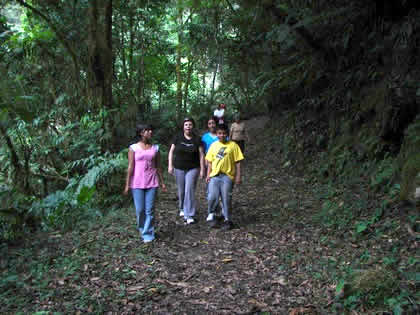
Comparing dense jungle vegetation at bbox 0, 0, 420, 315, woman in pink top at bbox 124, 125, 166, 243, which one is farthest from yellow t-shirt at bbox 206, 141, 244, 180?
dense jungle vegetation at bbox 0, 0, 420, 315

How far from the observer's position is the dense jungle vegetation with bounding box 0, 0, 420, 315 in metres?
4.42

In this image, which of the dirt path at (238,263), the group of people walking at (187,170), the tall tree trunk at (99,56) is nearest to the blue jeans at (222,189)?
the group of people walking at (187,170)

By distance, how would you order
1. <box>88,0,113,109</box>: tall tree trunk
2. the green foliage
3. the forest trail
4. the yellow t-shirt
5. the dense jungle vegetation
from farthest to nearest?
<box>88,0,113,109</box>: tall tree trunk
the green foliage
the yellow t-shirt
the dense jungle vegetation
the forest trail

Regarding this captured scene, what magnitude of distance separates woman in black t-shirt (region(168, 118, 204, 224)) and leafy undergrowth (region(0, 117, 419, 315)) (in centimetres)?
60

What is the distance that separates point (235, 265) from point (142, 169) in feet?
6.83

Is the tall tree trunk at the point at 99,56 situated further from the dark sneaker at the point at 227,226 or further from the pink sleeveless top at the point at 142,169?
the dark sneaker at the point at 227,226

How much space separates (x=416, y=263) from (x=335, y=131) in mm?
5894

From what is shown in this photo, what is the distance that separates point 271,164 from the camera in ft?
40.1

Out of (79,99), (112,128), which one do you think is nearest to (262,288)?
(112,128)

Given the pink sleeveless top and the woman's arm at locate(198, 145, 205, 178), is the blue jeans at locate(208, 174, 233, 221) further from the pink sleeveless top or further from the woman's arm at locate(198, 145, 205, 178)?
the pink sleeveless top

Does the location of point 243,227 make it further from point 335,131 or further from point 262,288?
point 335,131

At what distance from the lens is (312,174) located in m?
9.46

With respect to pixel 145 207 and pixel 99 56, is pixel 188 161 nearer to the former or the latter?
pixel 145 207

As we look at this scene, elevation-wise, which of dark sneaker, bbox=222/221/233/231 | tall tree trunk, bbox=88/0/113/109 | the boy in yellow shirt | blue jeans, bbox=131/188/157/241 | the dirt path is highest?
tall tree trunk, bbox=88/0/113/109
